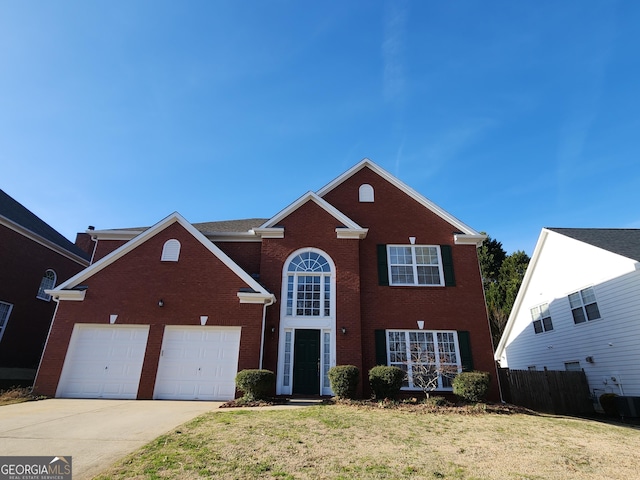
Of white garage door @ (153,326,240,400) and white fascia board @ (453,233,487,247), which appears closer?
white garage door @ (153,326,240,400)

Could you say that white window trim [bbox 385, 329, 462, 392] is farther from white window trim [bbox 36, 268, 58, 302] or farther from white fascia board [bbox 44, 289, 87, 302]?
white window trim [bbox 36, 268, 58, 302]


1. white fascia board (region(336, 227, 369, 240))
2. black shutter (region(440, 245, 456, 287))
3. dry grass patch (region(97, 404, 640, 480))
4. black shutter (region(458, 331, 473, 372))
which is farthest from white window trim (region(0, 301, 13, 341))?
black shutter (region(458, 331, 473, 372))

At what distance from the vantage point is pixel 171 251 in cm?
1434

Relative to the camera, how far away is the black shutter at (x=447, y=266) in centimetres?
1527

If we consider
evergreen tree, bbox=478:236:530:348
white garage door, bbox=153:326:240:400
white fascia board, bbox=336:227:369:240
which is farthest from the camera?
evergreen tree, bbox=478:236:530:348

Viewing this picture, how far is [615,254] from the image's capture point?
14.9 metres

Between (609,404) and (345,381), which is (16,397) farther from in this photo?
(609,404)

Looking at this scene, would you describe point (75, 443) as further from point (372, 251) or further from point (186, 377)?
point (372, 251)

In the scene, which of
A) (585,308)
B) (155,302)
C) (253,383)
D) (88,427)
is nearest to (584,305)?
(585,308)

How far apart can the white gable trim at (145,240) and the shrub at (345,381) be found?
12.2 feet

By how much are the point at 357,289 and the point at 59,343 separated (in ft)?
37.5

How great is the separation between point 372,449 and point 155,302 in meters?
10.4

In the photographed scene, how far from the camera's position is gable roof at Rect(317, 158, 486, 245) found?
1606 cm

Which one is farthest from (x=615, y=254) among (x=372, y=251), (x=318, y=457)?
(x=318, y=457)
